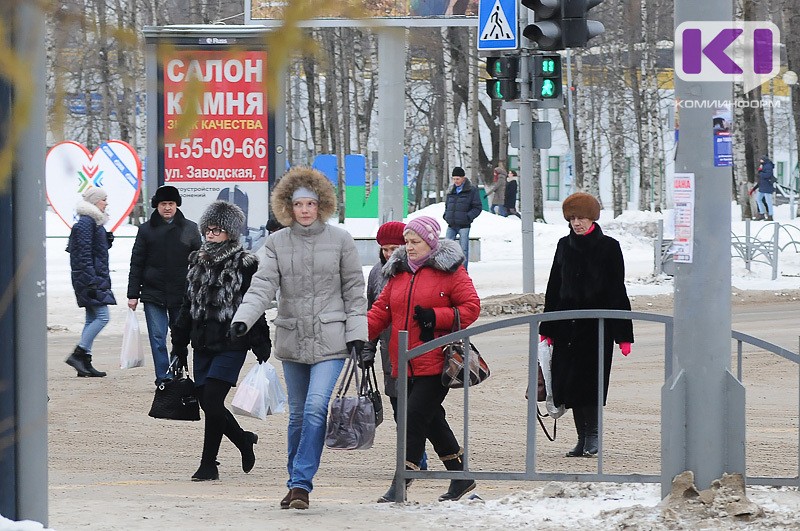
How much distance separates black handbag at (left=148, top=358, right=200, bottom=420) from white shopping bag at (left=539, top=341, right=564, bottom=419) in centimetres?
220

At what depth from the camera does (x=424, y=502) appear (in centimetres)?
712

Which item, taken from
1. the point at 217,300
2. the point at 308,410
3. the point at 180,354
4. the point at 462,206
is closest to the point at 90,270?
the point at 180,354

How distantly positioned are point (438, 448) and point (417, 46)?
185 inches

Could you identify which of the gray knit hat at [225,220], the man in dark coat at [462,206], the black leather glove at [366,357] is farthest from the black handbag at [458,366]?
the man in dark coat at [462,206]

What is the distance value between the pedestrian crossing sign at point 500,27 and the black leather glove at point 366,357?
9.37 meters

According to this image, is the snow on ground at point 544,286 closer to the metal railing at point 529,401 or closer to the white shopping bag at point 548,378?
the metal railing at point 529,401

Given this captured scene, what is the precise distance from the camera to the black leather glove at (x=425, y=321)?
280 inches

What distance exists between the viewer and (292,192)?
7148mm

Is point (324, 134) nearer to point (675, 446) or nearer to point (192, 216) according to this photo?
point (192, 216)

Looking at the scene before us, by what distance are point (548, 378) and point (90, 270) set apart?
523 cm

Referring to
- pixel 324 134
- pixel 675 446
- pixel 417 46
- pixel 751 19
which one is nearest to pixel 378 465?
pixel 675 446

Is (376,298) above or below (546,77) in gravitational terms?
below

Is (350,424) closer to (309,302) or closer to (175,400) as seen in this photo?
(309,302)

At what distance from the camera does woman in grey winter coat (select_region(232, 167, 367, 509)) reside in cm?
693
